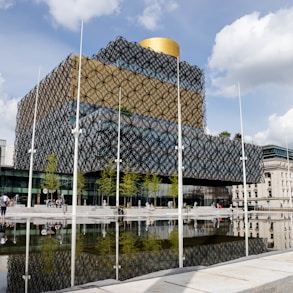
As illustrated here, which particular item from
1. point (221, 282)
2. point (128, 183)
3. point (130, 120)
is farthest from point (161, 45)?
point (221, 282)

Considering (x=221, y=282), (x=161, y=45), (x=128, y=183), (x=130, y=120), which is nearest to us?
(x=221, y=282)

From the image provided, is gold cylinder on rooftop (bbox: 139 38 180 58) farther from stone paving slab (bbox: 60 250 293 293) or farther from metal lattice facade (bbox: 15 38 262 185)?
stone paving slab (bbox: 60 250 293 293)

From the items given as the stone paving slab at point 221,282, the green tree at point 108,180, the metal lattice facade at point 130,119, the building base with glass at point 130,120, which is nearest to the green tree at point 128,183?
the building base with glass at point 130,120

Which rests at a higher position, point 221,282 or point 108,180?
point 108,180

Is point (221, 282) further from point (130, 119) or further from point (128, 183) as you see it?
point (130, 119)

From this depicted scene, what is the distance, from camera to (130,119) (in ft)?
226

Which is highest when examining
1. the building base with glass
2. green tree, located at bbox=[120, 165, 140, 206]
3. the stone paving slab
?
the building base with glass

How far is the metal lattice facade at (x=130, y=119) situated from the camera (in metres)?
66.9

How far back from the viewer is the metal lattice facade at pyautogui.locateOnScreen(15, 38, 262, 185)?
66875mm

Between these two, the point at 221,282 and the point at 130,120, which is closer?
the point at 221,282

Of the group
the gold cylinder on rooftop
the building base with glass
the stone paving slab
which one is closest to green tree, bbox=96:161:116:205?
the building base with glass

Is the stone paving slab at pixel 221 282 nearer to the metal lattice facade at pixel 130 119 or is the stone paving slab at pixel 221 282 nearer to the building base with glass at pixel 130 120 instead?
the building base with glass at pixel 130 120

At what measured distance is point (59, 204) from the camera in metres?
52.2

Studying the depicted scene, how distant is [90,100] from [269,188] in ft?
273
